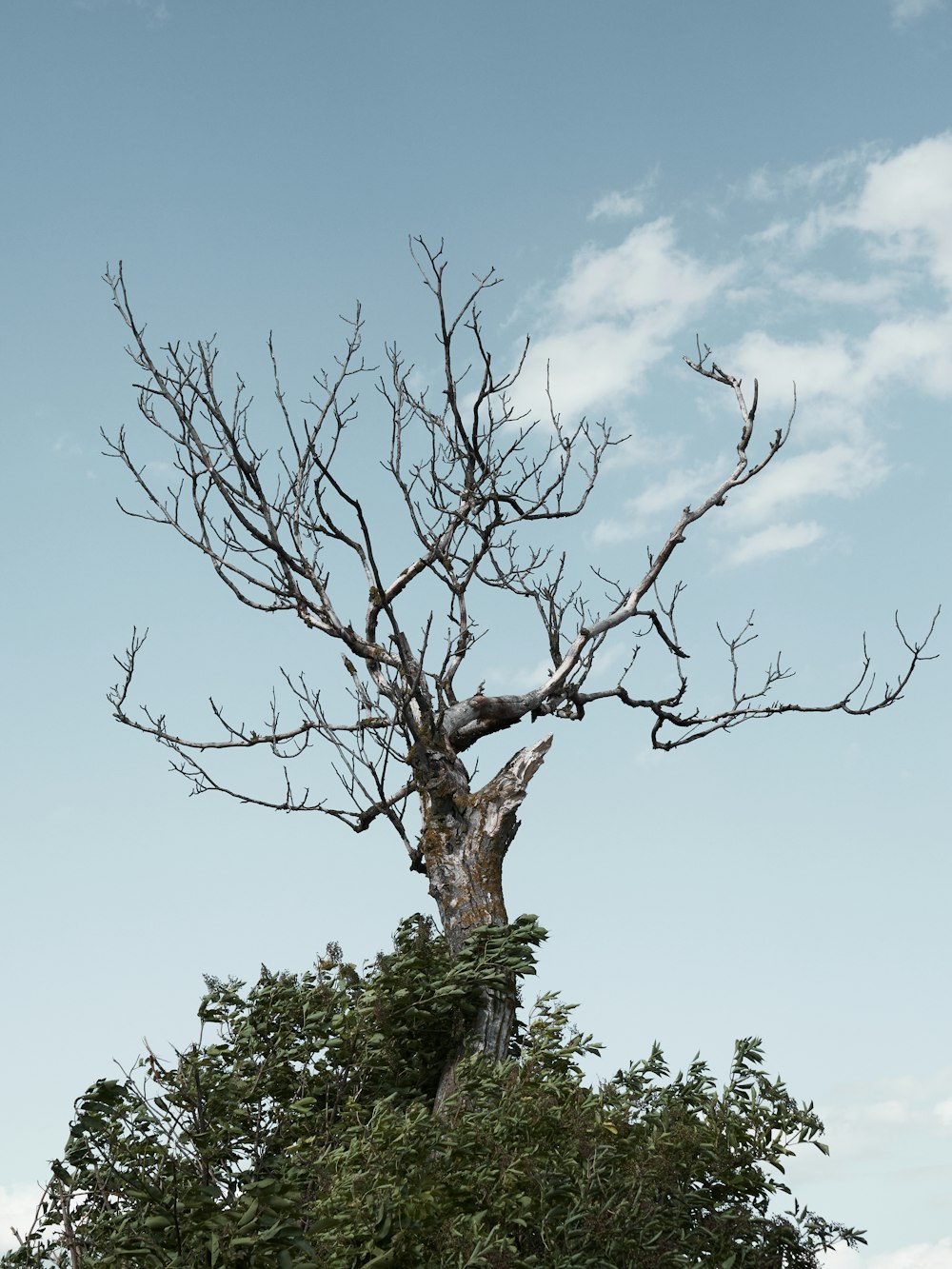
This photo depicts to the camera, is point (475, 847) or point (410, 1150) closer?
point (410, 1150)

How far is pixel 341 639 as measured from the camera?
9.22 meters

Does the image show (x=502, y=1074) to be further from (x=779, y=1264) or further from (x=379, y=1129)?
(x=779, y=1264)

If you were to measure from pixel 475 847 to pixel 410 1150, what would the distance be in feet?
11.3

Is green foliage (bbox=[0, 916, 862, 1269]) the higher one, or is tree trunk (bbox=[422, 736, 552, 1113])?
tree trunk (bbox=[422, 736, 552, 1113])

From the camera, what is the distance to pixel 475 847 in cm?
810

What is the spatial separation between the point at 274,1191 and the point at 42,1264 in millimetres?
3241

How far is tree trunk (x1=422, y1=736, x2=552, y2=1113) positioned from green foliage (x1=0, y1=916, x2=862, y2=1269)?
180 mm

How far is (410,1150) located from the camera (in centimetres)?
473

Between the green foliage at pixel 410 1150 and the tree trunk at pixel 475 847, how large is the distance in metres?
0.18

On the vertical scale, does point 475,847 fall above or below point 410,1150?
above

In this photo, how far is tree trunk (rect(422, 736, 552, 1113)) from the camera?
7.38m

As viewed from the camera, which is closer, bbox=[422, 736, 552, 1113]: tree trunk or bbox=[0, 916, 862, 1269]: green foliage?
bbox=[0, 916, 862, 1269]: green foliage

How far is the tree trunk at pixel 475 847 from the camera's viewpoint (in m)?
7.38

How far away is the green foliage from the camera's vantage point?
4.07 metres
